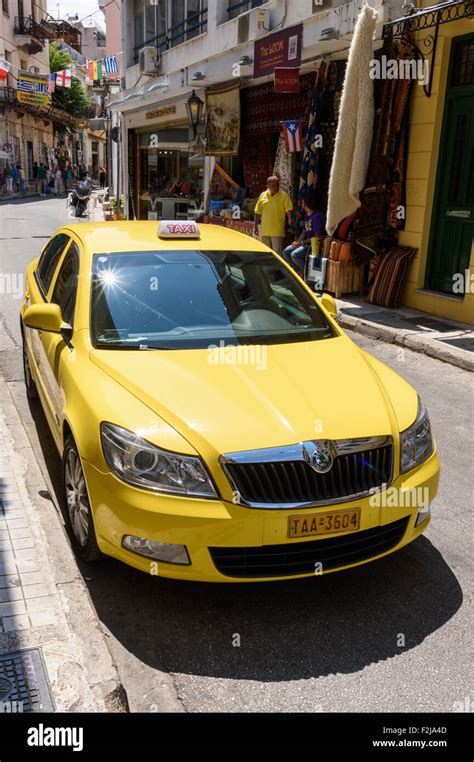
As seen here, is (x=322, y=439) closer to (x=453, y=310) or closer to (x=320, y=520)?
(x=320, y=520)

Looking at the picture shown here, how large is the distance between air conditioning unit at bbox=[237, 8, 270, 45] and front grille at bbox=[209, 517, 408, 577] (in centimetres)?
1243

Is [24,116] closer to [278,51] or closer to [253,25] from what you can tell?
[253,25]

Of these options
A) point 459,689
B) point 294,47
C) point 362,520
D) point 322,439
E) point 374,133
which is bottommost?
point 459,689

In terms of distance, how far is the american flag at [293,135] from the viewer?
12.6 m

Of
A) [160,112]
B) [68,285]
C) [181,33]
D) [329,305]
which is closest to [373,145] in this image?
[329,305]

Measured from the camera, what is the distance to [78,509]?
11.8 feet

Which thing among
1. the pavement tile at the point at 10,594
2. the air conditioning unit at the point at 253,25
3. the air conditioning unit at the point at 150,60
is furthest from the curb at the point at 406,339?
the air conditioning unit at the point at 150,60

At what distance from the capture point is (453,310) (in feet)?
31.8

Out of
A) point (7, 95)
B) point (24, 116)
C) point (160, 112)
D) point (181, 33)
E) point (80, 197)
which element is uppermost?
point (7, 95)

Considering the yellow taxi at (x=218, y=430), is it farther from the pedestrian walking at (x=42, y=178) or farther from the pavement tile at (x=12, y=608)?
the pedestrian walking at (x=42, y=178)

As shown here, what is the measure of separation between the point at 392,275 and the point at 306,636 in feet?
26.2

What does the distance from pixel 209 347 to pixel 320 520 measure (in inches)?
51.0
